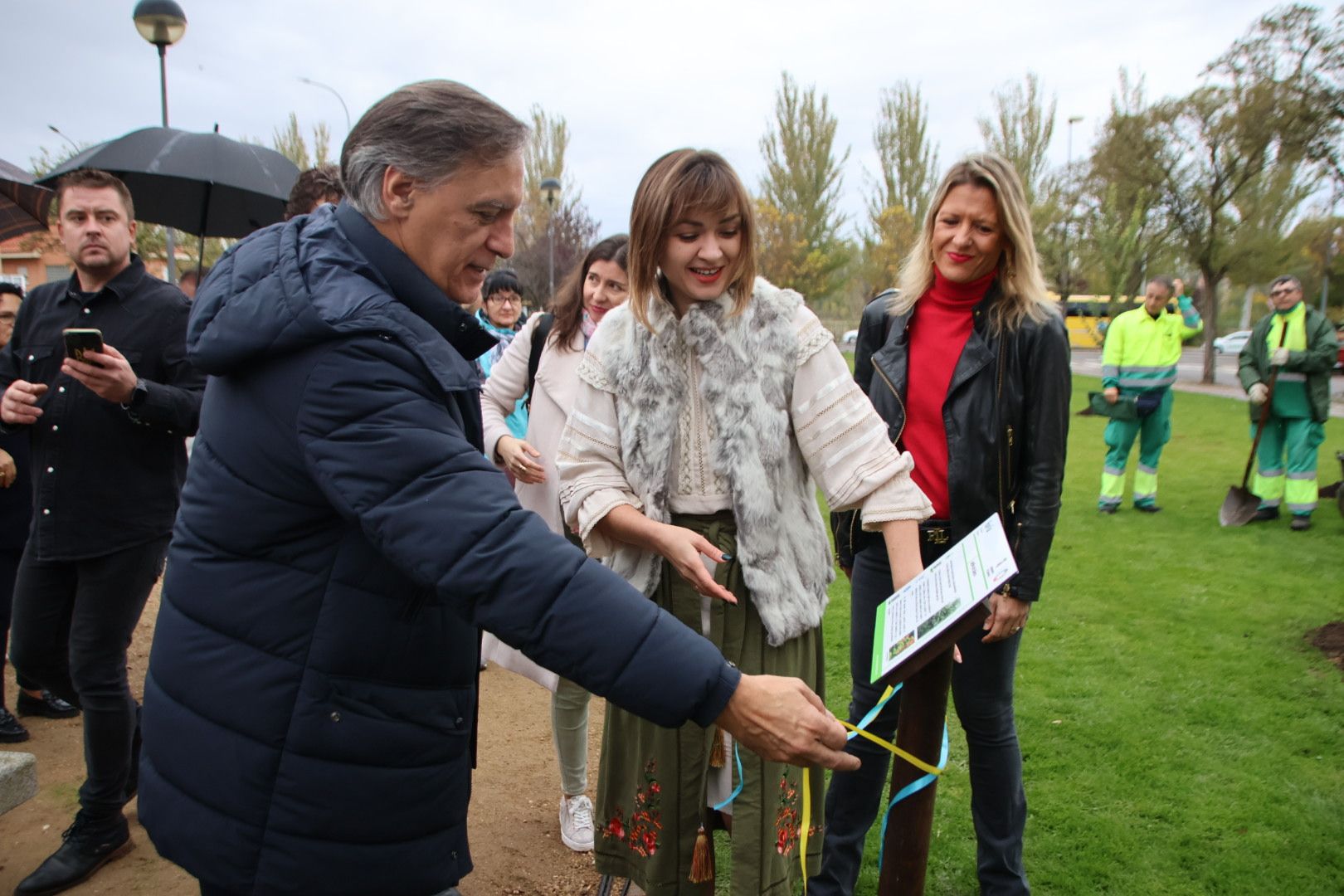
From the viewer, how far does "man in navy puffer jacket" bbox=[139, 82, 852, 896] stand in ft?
4.66

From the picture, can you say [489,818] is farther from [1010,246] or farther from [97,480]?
[1010,246]

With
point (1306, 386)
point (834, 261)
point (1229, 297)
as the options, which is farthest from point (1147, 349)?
point (1229, 297)

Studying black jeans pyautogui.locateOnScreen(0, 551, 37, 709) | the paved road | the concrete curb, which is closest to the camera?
the concrete curb

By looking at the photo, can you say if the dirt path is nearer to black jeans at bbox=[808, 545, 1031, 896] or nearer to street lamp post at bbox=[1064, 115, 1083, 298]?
black jeans at bbox=[808, 545, 1031, 896]

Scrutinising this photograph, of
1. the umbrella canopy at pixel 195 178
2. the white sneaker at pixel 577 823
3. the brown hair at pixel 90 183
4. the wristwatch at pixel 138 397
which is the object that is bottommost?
the white sneaker at pixel 577 823

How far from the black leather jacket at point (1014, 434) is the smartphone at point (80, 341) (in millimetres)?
2495

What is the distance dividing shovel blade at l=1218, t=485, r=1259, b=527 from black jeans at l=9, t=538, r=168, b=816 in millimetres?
8389

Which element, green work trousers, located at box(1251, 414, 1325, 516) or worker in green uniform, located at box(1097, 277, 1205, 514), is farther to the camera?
worker in green uniform, located at box(1097, 277, 1205, 514)

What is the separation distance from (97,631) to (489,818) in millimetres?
1561

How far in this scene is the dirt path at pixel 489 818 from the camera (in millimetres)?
3161

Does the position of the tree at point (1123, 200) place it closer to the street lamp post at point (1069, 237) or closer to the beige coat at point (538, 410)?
the street lamp post at point (1069, 237)

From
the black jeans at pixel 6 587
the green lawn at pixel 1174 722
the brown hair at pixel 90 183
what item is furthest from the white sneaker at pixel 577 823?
the brown hair at pixel 90 183

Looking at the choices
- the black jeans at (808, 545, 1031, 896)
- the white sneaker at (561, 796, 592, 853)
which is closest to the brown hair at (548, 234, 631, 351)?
the black jeans at (808, 545, 1031, 896)

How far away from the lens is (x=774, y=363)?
2.23 m
